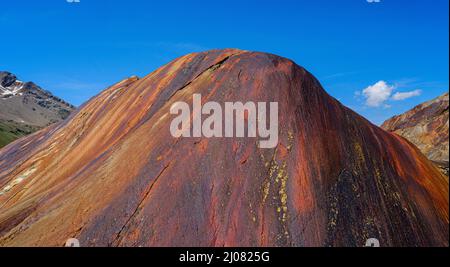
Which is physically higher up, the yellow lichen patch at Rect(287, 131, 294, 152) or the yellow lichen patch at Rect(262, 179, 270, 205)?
the yellow lichen patch at Rect(287, 131, 294, 152)

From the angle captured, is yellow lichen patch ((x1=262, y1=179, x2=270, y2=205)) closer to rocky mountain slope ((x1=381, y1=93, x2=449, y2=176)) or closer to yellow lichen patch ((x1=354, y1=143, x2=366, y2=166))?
yellow lichen patch ((x1=354, y1=143, x2=366, y2=166))

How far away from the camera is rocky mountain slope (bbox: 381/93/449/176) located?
50.6m

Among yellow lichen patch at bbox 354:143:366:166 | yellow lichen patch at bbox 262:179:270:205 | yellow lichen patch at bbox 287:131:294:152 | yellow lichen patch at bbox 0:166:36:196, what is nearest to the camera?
yellow lichen patch at bbox 262:179:270:205

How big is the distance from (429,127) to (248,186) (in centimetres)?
5214

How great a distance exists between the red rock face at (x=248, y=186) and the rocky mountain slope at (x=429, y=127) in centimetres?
3879

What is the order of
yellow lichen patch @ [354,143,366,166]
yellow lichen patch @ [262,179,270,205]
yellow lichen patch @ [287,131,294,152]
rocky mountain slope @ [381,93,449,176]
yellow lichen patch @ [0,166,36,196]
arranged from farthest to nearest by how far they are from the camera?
rocky mountain slope @ [381,93,449,176], yellow lichen patch @ [0,166,36,196], yellow lichen patch @ [354,143,366,166], yellow lichen patch @ [287,131,294,152], yellow lichen patch @ [262,179,270,205]

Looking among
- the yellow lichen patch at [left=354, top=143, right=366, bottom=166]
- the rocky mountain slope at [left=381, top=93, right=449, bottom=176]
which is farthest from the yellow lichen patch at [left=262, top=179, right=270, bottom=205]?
the rocky mountain slope at [left=381, top=93, right=449, bottom=176]

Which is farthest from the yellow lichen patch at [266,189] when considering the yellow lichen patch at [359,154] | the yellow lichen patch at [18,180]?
the yellow lichen patch at [18,180]

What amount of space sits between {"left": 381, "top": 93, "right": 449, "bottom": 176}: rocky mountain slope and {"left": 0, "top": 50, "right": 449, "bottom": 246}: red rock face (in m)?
38.8

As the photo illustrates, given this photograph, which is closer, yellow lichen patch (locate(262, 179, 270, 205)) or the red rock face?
the red rock face
